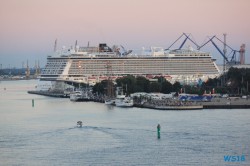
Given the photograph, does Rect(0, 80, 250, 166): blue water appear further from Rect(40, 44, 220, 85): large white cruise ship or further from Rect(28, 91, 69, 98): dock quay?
Rect(40, 44, 220, 85): large white cruise ship

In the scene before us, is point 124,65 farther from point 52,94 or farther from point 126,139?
point 126,139

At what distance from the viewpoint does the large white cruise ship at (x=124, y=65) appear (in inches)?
1483

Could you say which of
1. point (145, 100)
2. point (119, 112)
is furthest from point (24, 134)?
point (145, 100)

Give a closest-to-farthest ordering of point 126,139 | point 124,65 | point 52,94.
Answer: point 126,139 < point 52,94 < point 124,65

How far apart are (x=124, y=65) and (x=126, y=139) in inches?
969

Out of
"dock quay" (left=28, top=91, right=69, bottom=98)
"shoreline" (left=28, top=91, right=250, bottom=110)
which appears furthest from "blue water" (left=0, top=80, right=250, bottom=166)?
"dock quay" (left=28, top=91, right=69, bottom=98)

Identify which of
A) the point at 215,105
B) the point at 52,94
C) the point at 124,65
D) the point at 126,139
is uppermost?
the point at 124,65

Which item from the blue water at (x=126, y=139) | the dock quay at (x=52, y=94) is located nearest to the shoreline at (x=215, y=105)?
the blue water at (x=126, y=139)

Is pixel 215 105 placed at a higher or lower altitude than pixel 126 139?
higher

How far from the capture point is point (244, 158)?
11.4 m

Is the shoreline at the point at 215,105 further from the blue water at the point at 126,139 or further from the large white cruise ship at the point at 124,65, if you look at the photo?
the large white cruise ship at the point at 124,65

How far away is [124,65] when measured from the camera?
3856 cm

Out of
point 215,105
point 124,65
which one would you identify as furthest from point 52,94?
point 215,105

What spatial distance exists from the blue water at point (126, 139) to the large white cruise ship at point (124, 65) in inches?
675
